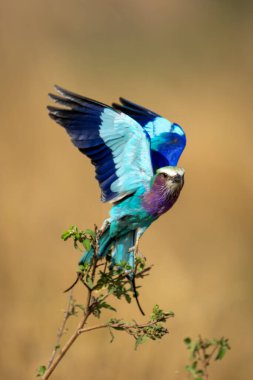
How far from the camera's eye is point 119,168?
3287 millimetres

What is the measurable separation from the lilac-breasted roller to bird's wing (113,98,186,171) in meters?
0.37

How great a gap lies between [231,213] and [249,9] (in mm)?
2597

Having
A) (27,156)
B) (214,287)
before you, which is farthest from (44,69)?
(214,287)

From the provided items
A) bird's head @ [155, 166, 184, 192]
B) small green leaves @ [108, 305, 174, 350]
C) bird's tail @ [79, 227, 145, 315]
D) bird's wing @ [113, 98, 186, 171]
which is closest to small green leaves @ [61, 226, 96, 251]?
small green leaves @ [108, 305, 174, 350]

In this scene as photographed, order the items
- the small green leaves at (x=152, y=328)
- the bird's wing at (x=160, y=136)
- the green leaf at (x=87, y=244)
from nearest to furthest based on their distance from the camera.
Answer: the small green leaves at (x=152, y=328) < the green leaf at (x=87, y=244) < the bird's wing at (x=160, y=136)

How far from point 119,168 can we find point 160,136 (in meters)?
0.71

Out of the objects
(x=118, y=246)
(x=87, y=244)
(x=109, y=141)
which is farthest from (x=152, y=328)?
(x=109, y=141)

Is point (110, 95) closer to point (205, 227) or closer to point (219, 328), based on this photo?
point (205, 227)

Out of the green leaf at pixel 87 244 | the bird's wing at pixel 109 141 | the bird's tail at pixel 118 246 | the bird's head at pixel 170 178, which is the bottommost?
the green leaf at pixel 87 244

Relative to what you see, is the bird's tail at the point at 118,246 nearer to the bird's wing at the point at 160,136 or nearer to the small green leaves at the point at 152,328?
the bird's wing at the point at 160,136

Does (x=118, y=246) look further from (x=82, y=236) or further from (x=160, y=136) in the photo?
(x=160, y=136)

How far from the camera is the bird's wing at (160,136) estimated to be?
3787 millimetres

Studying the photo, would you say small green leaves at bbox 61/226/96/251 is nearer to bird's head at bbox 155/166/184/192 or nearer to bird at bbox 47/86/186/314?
bird at bbox 47/86/186/314

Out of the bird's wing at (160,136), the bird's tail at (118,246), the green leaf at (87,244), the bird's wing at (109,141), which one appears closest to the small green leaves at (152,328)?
the green leaf at (87,244)
